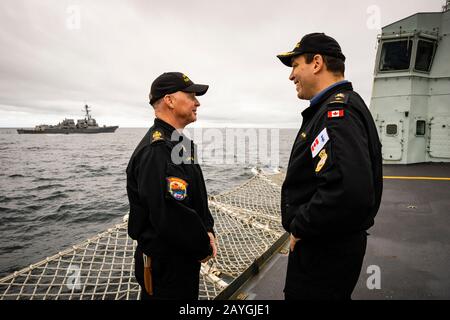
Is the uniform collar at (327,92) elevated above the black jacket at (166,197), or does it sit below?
above

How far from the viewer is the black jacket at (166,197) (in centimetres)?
160

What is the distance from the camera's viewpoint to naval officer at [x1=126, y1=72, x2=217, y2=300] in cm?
161

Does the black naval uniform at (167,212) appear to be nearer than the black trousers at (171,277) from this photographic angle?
Yes

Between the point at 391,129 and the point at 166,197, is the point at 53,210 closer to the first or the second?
the point at 166,197

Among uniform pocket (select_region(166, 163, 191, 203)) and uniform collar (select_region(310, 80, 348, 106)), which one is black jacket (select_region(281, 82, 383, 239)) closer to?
uniform collar (select_region(310, 80, 348, 106))

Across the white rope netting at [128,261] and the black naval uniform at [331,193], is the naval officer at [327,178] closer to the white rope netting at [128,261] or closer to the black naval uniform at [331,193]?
the black naval uniform at [331,193]

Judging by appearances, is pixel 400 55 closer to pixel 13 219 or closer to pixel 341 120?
pixel 341 120

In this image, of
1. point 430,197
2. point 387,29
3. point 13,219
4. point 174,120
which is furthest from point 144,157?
point 13,219

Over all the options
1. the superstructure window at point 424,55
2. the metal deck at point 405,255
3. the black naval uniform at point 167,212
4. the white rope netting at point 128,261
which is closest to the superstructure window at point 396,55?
the superstructure window at point 424,55

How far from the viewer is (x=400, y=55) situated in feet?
24.5

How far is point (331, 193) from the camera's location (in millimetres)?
1262

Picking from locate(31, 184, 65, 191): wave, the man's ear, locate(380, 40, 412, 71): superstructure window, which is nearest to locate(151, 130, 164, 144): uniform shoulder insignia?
the man's ear
